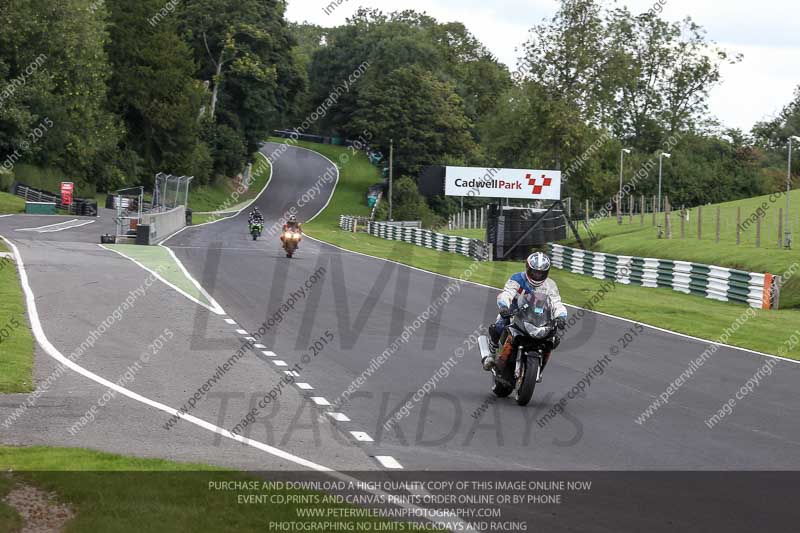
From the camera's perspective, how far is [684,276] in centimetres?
3334

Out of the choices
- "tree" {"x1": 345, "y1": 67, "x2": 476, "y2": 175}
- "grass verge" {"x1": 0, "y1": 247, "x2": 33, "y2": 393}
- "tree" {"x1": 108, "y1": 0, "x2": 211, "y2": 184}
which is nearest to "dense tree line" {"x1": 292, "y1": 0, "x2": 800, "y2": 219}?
"tree" {"x1": 345, "y1": 67, "x2": 476, "y2": 175}

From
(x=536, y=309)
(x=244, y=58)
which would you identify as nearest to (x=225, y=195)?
(x=244, y=58)

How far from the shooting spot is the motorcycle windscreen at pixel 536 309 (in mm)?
12266

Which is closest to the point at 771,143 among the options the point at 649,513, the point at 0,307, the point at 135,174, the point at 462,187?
the point at 135,174

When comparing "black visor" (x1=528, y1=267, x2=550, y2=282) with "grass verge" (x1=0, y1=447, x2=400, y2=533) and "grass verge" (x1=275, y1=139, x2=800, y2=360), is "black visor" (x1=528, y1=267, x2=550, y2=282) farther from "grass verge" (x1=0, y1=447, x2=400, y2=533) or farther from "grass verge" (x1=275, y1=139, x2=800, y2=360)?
"grass verge" (x1=275, y1=139, x2=800, y2=360)

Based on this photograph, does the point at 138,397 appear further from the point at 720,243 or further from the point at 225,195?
the point at 225,195

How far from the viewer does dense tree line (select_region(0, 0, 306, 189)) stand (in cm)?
6931

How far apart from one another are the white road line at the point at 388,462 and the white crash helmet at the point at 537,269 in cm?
376

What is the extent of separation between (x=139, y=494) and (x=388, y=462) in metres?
2.47

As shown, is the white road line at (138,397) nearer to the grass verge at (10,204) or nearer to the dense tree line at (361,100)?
the grass verge at (10,204)

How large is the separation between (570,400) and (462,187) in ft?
126

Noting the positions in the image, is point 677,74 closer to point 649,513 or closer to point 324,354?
point 324,354

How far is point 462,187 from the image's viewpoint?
2007 inches

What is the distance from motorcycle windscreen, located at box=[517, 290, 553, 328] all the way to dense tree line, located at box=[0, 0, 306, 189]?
5843 centimetres
